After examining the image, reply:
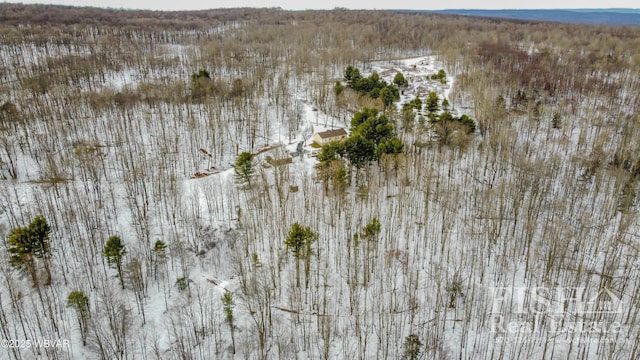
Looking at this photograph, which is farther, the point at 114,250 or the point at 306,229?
the point at 306,229

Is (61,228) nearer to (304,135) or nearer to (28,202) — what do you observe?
(28,202)

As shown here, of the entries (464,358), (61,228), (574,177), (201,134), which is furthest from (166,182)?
(574,177)

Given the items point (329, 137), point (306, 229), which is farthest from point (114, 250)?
point (329, 137)

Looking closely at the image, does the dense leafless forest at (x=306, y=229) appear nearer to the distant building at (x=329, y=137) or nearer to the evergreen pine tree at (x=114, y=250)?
the evergreen pine tree at (x=114, y=250)

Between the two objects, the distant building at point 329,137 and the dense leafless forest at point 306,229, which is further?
the distant building at point 329,137

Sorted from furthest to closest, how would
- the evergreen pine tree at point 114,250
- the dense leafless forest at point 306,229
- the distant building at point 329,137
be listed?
the distant building at point 329,137
the evergreen pine tree at point 114,250
the dense leafless forest at point 306,229

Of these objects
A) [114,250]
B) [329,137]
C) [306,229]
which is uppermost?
[329,137]

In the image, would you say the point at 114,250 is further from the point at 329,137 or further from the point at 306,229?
the point at 329,137

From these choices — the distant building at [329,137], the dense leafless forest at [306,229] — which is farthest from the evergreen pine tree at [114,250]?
the distant building at [329,137]
